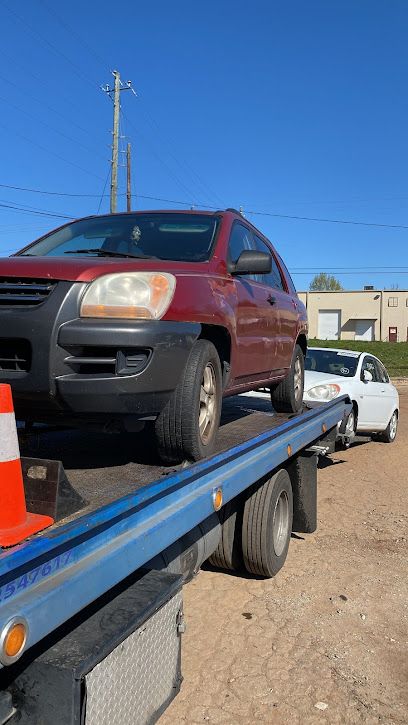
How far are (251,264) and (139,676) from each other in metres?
2.49

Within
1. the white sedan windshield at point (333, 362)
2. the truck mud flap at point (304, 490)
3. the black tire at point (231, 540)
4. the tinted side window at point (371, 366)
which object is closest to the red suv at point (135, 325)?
the black tire at point (231, 540)

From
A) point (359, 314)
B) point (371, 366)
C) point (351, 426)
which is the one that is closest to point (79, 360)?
point (351, 426)

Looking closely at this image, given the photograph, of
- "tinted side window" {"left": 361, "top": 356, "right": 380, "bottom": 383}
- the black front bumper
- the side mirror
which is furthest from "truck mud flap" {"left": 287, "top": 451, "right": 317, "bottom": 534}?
"tinted side window" {"left": 361, "top": 356, "right": 380, "bottom": 383}

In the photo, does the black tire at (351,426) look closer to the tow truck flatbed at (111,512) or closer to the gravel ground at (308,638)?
the gravel ground at (308,638)

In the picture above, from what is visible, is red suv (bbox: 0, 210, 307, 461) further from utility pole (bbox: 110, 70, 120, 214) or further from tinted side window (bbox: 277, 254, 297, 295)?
utility pole (bbox: 110, 70, 120, 214)

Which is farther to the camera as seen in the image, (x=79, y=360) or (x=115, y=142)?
(x=115, y=142)

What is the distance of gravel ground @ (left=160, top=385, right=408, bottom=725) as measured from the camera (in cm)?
311

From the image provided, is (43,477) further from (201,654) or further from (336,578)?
(336,578)

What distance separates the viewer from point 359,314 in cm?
5981

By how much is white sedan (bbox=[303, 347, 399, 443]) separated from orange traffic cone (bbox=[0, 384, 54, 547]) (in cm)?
723

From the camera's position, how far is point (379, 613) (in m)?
4.20

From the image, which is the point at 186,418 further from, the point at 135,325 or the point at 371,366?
the point at 371,366

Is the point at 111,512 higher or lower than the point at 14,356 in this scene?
lower

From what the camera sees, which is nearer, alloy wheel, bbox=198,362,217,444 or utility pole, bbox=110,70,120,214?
alloy wheel, bbox=198,362,217,444
